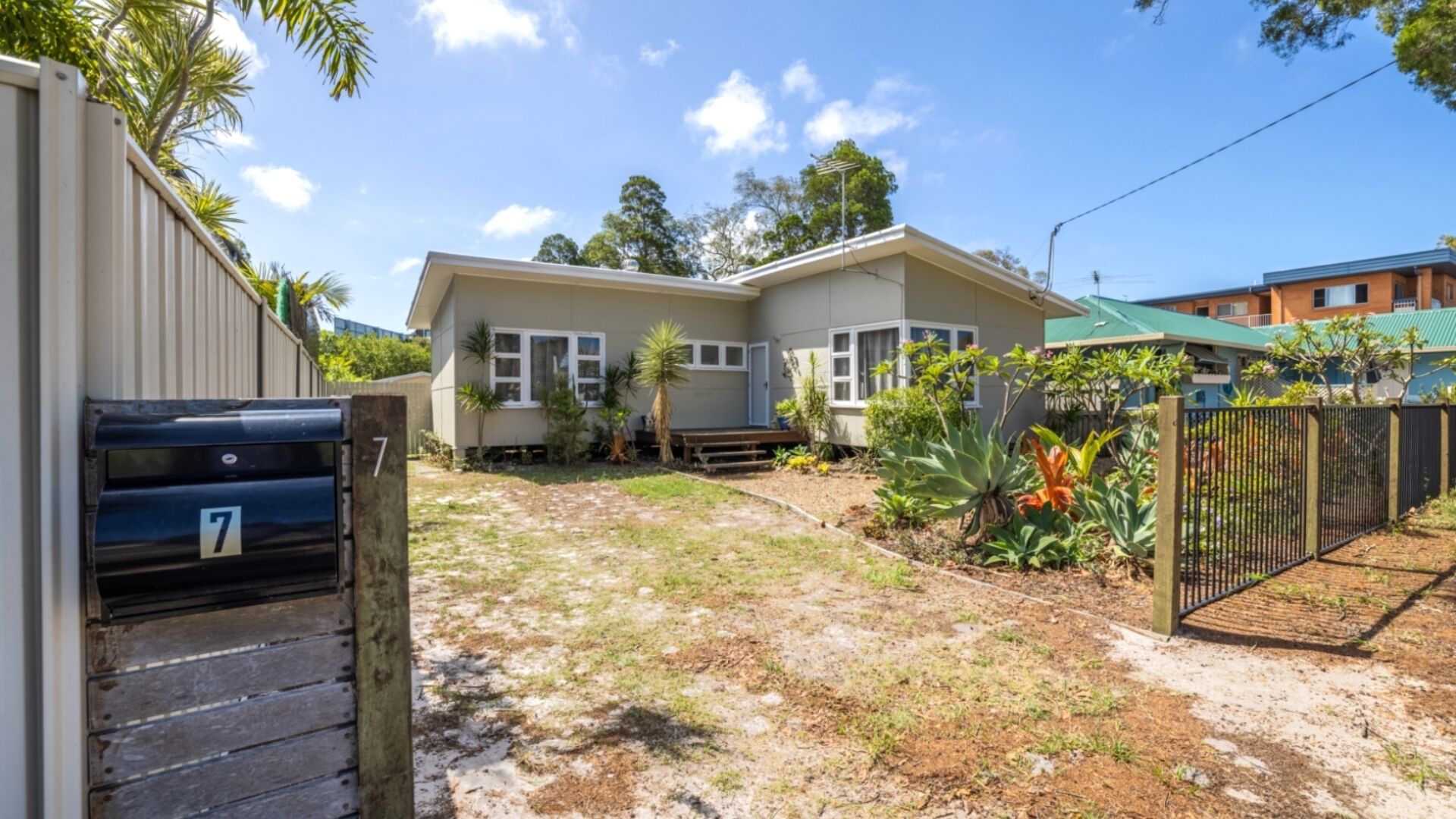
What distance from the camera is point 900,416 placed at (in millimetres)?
9977

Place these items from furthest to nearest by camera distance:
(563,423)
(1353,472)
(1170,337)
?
(1170,337)
(563,423)
(1353,472)

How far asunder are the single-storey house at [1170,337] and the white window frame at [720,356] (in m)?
8.55

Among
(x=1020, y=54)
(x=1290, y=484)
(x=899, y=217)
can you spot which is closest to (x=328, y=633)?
(x=1290, y=484)

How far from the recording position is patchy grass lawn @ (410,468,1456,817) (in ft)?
7.29

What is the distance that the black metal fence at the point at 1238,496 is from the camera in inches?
158

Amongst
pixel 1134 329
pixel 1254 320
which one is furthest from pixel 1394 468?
pixel 1254 320

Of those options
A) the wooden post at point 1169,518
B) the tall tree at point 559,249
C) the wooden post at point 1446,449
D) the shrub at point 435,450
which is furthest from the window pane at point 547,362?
the tall tree at point 559,249

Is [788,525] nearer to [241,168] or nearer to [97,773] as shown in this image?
[97,773]

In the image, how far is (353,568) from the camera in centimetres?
148

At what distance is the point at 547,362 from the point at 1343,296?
37.8 m

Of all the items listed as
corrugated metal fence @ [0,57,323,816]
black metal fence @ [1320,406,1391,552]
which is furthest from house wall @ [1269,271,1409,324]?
corrugated metal fence @ [0,57,323,816]

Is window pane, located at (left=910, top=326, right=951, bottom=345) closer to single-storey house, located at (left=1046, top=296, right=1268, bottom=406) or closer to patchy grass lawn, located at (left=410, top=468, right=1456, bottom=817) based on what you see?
single-storey house, located at (left=1046, top=296, right=1268, bottom=406)

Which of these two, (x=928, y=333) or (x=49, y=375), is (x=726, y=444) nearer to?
(x=928, y=333)

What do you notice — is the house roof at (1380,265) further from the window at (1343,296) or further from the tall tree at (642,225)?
the tall tree at (642,225)
